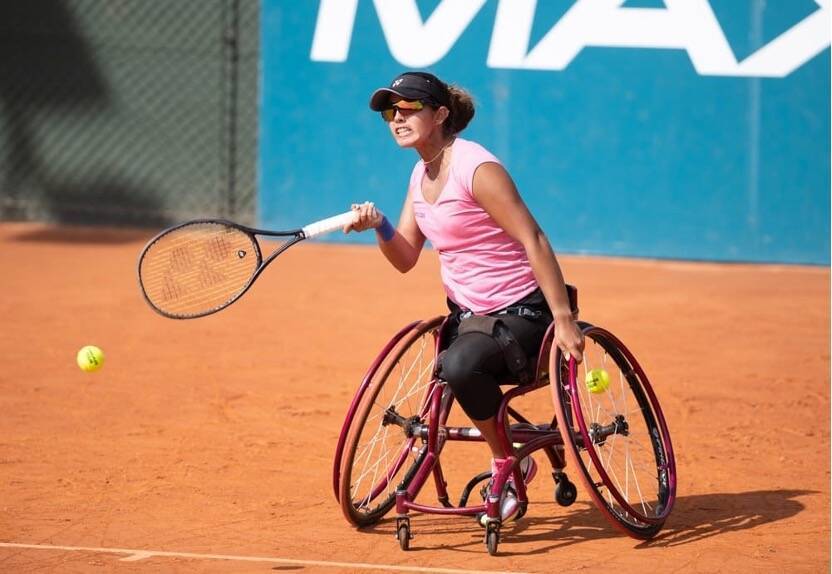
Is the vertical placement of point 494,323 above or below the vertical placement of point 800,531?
above

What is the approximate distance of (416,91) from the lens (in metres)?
4.55

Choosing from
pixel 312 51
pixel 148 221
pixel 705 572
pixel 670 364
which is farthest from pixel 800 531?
pixel 148 221

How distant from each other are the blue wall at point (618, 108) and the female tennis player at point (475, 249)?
6721 millimetres

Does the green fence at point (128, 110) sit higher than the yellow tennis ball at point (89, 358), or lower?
higher

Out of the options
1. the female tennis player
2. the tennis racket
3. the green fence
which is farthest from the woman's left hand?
the green fence

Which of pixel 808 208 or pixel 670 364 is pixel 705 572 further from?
pixel 808 208

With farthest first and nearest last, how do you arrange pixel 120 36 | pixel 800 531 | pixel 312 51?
pixel 120 36 < pixel 312 51 < pixel 800 531

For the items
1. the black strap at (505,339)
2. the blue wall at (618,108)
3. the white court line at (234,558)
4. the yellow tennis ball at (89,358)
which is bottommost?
the white court line at (234,558)

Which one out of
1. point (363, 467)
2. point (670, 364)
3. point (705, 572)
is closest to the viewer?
point (705, 572)

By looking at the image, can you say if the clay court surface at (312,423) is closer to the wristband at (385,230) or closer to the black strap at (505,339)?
the black strap at (505,339)

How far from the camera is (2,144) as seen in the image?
13203mm

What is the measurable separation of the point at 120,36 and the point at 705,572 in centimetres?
988

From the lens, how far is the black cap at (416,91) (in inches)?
179

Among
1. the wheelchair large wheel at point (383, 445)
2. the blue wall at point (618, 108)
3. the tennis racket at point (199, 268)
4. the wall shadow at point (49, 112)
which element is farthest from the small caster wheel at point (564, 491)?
the wall shadow at point (49, 112)
